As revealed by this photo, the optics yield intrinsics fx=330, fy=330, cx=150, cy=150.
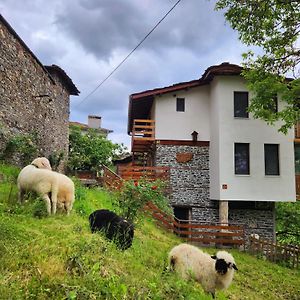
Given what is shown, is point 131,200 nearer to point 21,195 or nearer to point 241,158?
point 21,195

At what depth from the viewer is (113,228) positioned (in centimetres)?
603

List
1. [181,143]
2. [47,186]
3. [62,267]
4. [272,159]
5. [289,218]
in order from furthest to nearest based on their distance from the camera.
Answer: [289,218] → [181,143] → [272,159] → [47,186] → [62,267]

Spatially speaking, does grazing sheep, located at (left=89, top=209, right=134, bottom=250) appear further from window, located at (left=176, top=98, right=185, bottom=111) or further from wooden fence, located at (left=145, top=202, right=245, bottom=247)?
window, located at (left=176, top=98, right=185, bottom=111)

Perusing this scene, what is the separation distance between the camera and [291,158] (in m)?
17.4

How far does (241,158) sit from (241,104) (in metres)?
2.96

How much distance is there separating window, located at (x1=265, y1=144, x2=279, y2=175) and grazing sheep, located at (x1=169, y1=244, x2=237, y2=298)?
39.4 ft

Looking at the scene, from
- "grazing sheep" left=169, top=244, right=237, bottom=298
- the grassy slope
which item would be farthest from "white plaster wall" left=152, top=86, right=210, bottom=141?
the grassy slope

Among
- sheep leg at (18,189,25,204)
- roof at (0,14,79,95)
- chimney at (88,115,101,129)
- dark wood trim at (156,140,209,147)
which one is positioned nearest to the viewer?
sheep leg at (18,189,25,204)

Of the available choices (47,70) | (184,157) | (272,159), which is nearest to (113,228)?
(184,157)

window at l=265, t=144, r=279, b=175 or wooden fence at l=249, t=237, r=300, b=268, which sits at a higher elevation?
window at l=265, t=144, r=279, b=175

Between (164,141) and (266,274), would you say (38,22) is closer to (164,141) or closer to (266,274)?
(164,141)

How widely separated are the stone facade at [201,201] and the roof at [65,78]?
7153 mm

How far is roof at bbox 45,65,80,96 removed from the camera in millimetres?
18797

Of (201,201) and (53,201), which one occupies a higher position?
(53,201)
